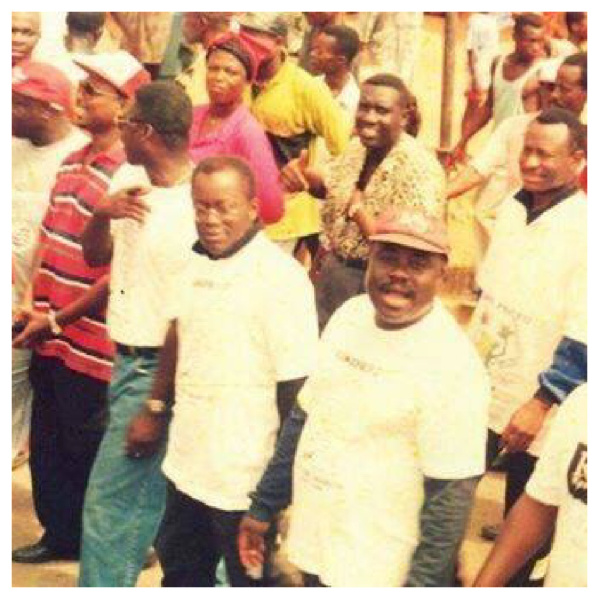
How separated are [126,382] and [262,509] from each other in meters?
0.43

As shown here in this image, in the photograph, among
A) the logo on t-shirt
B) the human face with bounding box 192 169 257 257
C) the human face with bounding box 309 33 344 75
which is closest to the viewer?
the logo on t-shirt

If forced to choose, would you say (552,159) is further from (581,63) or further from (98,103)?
(98,103)

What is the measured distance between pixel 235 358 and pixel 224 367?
3 centimetres

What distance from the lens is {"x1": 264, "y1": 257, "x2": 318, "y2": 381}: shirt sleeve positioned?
2346mm

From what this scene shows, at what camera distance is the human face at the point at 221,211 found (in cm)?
238

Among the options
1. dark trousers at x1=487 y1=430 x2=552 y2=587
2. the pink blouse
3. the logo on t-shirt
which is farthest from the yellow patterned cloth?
the logo on t-shirt

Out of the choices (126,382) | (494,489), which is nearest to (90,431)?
(126,382)

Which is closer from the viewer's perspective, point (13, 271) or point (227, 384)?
point (227, 384)

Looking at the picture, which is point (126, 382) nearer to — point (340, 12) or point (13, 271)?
point (13, 271)

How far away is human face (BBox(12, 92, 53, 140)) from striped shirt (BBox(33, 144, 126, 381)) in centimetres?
9

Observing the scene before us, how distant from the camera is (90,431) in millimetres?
2668

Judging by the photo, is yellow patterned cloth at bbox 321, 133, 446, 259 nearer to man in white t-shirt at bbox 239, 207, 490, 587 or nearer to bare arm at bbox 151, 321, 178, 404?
man in white t-shirt at bbox 239, 207, 490, 587

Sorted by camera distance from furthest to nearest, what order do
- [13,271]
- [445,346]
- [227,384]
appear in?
[13,271] → [227,384] → [445,346]

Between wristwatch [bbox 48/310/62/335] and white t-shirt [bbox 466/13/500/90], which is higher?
white t-shirt [bbox 466/13/500/90]
